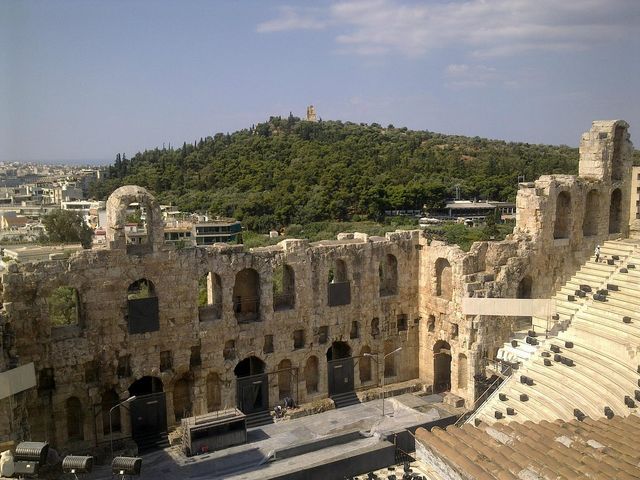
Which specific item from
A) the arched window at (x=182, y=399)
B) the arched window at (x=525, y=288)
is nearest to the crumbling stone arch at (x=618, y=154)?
the arched window at (x=525, y=288)

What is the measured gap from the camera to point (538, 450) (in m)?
17.5

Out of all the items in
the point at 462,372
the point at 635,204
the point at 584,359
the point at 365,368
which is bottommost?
the point at 365,368

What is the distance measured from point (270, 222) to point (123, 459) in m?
49.8

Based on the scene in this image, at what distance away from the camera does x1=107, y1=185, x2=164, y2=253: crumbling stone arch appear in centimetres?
2303

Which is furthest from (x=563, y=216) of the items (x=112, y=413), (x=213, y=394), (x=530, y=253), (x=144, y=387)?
(x=112, y=413)

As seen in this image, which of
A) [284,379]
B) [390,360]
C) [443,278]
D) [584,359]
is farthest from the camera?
[390,360]

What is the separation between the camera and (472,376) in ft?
87.4

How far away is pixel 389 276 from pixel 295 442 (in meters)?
10.1

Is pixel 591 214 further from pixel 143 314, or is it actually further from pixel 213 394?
pixel 143 314

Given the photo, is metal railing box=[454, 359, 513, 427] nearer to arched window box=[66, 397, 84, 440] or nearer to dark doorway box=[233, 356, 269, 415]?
dark doorway box=[233, 356, 269, 415]

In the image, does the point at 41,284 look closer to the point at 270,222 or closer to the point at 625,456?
the point at 625,456

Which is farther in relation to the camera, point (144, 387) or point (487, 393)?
point (487, 393)

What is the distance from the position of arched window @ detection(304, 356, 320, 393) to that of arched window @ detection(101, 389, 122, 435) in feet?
28.1

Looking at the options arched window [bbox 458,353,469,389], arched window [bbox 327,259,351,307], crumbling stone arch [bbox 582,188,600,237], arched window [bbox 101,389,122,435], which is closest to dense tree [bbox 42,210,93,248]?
arched window [bbox 101,389,122,435]
